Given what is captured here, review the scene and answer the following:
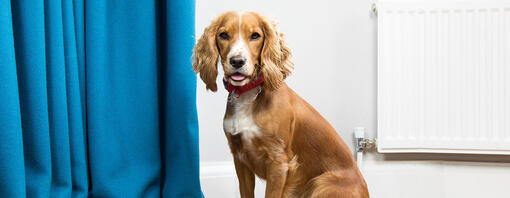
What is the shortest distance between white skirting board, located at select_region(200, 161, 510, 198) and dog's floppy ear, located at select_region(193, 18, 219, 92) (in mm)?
971

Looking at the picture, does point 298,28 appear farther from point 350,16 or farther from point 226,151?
point 226,151

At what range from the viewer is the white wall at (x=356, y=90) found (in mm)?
1641

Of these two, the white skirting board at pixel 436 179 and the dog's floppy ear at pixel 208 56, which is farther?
the white skirting board at pixel 436 179

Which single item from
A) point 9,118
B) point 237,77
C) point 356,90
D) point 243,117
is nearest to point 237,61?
point 237,77

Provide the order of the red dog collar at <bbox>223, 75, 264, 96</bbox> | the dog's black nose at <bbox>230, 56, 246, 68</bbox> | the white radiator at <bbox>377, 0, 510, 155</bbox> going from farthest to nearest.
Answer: the white radiator at <bbox>377, 0, 510, 155</bbox>, the red dog collar at <bbox>223, 75, 264, 96</bbox>, the dog's black nose at <bbox>230, 56, 246, 68</bbox>

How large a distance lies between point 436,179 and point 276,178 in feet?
3.31

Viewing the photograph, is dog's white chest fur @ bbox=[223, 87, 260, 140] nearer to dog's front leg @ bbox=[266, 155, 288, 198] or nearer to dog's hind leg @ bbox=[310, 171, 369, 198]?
dog's front leg @ bbox=[266, 155, 288, 198]

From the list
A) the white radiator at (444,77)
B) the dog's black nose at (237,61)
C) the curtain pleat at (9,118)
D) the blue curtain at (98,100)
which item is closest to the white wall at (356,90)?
the white radiator at (444,77)

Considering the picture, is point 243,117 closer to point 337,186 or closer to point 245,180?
point 245,180

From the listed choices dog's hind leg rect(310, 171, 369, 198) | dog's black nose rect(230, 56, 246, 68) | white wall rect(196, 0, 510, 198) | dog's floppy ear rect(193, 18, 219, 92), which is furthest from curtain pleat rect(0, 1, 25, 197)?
white wall rect(196, 0, 510, 198)

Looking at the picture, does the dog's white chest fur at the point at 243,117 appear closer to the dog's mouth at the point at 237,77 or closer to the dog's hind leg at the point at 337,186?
the dog's mouth at the point at 237,77

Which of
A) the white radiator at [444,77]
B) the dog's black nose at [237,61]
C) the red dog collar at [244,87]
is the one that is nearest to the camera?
the dog's black nose at [237,61]

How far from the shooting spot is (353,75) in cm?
168

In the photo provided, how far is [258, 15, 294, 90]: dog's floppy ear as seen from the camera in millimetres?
952
